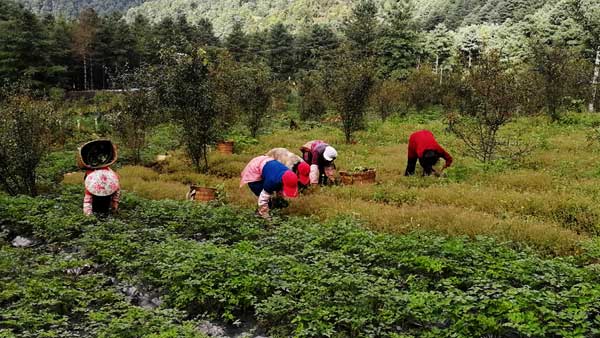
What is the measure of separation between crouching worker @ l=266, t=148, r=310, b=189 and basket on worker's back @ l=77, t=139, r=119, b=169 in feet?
12.3

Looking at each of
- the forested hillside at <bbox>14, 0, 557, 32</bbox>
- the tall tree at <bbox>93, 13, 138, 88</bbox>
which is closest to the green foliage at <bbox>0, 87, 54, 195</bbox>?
the tall tree at <bbox>93, 13, 138, 88</bbox>

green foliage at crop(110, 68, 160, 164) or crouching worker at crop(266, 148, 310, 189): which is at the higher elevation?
green foliage at crop(110, 68, 160, 164)

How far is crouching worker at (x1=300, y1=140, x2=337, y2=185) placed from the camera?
12195 millimetres

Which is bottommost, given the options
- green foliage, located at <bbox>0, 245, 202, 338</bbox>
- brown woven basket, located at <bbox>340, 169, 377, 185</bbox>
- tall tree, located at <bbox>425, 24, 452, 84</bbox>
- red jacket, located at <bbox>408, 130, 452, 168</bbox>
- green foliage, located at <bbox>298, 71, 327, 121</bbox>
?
green foliage, located at <bbox>0, 245, 202, 338</bbox>

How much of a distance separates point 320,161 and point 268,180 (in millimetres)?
3217

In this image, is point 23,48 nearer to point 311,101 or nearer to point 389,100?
point 311,101

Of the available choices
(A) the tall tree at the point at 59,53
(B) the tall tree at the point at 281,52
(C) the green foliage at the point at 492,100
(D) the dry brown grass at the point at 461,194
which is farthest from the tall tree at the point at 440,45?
(C) the green foliage at the point at 492,100

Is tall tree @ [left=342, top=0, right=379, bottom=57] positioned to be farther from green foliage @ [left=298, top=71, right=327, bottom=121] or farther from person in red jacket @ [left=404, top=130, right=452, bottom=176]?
person in red jacket @ [left=404, top=130, right=452, bottom=176]

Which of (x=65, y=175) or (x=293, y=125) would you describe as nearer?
(x=65, y=175)

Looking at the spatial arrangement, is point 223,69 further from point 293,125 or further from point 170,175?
point 170,175

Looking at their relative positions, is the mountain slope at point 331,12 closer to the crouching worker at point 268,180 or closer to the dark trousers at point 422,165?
the dark trousers at point 422,165

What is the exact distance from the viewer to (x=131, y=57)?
183 ft

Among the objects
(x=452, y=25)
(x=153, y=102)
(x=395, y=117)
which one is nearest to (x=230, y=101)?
(x=153, y=102)

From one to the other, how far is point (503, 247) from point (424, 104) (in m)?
27.4
